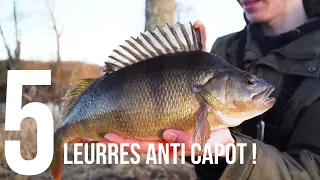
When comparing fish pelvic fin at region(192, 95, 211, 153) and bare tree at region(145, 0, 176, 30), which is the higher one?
bare tree at region(145, 0, 176, 30)

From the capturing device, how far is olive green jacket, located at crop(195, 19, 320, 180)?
2.84 feet

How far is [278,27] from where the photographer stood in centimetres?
114

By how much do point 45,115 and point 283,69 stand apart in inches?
37.2

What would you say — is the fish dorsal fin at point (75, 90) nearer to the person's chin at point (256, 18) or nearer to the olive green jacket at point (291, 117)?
the olive green jacket at point (291, 117)

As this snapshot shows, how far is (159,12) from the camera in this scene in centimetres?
262

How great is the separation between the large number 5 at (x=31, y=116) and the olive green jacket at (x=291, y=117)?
0.48 meters

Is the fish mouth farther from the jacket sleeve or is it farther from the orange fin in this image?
the orange fin

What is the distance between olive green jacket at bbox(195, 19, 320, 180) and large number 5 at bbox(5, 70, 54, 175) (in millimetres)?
477

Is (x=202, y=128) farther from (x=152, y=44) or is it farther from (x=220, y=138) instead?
(x=152, y=44)

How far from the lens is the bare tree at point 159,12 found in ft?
8.53

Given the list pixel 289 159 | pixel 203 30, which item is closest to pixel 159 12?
pixel 203 30

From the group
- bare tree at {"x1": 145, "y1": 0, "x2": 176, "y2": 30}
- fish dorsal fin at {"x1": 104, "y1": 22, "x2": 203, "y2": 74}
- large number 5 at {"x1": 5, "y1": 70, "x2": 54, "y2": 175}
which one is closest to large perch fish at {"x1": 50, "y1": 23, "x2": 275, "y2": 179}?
fish dorsal fin at {"x1": 104, "y1": 22, "x2": 203, "y2": 74}

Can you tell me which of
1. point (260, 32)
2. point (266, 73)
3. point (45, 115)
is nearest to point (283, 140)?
point (266, 73)

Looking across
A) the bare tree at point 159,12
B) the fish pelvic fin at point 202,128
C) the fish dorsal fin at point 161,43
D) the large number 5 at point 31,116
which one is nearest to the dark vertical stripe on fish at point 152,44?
the fish dorsal fin at point 161,43
